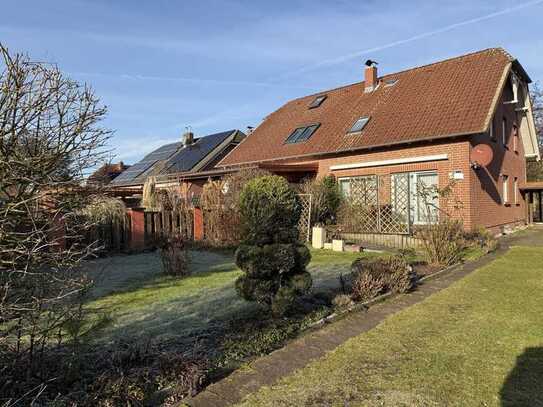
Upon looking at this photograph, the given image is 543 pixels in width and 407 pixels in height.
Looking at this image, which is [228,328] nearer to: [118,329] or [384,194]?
[118,329]

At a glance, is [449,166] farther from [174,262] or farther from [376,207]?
[174,262]

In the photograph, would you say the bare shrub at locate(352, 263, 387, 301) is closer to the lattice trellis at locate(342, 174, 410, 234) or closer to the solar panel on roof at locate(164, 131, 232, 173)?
the lattice trellis at locate(342, 174, 410, 234)

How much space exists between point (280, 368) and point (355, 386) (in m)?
0.71

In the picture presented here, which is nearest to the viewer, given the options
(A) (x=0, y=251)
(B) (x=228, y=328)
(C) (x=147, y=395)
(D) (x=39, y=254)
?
(A) (x=0, y=251)

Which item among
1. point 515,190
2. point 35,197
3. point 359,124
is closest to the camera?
point 35,197

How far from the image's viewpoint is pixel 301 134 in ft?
68.6

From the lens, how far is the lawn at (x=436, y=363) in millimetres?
3232

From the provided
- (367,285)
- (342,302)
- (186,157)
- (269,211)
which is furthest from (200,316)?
(186,157)

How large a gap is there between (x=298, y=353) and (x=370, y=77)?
1919 centimetres

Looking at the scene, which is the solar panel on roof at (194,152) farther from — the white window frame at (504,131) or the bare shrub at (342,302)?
the bare shrub at (342,302)

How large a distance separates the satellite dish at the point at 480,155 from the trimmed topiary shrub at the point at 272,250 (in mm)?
11137

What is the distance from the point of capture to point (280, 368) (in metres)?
3.80

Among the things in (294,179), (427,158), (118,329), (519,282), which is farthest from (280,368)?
(294,179)

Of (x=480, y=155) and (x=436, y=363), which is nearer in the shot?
(x=436, y=363)
